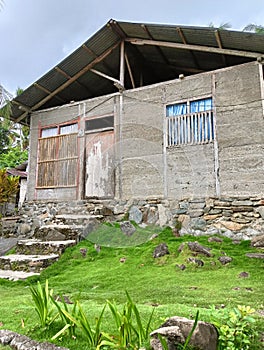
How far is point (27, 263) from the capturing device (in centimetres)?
525

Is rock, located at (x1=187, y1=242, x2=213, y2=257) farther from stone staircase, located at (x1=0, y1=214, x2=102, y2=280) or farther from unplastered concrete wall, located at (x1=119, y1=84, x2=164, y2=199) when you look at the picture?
stone staircase, located at (x1=0, y1=214, x2=102, y2=280)

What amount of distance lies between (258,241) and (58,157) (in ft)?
19.8

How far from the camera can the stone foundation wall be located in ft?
20.2

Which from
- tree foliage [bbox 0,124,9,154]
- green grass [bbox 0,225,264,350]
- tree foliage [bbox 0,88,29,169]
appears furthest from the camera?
tree foliage [bbox 0,124,9,154]

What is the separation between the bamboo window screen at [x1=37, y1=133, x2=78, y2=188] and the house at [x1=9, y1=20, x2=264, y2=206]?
32 mm

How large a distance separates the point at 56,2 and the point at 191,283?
620 centimetres

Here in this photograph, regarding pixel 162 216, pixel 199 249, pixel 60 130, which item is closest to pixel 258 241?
pixel 199 249

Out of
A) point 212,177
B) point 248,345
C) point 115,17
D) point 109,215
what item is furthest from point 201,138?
point 248,345

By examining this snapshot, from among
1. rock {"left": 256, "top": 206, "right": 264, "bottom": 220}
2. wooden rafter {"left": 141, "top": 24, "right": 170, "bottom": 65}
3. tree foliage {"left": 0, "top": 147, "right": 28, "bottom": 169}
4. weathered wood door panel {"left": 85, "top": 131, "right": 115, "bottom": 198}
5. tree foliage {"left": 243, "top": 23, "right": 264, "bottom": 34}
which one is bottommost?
rock {"left": 256, "top": 206, "right": 264, "bottom": 220}

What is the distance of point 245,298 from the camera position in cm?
311

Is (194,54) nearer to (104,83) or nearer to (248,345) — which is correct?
(104,83)

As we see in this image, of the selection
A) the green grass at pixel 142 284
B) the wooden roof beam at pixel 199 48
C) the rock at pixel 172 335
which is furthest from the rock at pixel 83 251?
the wooden roof beam at pixel 199 48

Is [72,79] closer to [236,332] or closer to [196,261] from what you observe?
[196,261]

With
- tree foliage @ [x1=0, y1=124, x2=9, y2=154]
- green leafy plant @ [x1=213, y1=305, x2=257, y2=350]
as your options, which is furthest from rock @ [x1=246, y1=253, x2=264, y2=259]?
tree foliage @ [x1=0, y1=124, x2=9, y2=154]
